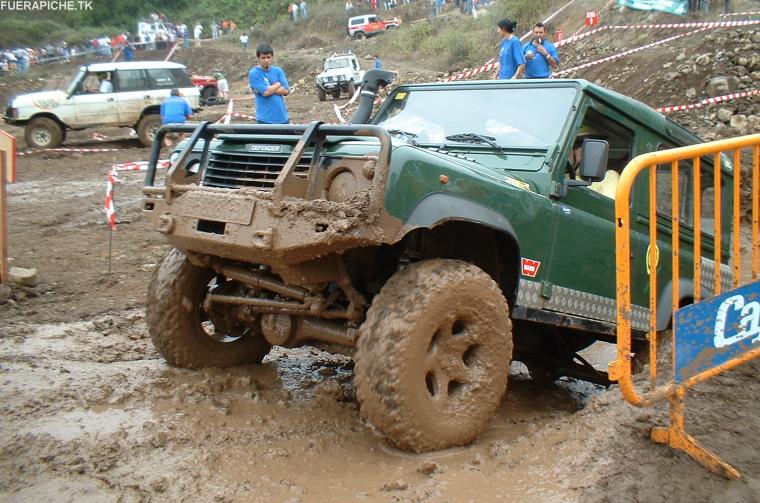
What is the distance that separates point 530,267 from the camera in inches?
158

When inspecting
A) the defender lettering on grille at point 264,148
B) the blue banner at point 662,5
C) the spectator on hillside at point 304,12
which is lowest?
the defender lettering on grille at point 264,148

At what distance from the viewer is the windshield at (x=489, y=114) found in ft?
14.5

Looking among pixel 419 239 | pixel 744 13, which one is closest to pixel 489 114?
pixel 419 239

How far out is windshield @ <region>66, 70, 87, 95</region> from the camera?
1781 cm

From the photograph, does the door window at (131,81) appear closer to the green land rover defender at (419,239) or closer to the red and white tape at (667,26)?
the red and white tape at (667,26)

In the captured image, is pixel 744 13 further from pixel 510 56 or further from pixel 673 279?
pixel 673 279

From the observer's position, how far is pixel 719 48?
532 inches

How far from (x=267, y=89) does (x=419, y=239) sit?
16.1 feet

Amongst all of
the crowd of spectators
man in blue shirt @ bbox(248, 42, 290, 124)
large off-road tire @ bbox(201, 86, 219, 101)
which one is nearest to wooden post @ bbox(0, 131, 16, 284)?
man in blue shirt @ bbox(248, 42, 290, 124)

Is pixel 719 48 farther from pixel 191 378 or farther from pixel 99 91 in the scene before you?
pixel 99 91

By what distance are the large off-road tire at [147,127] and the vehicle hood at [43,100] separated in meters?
1.73

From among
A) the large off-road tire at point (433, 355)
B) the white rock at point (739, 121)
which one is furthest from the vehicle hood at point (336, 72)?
the large off-road tire at point (433, 355)

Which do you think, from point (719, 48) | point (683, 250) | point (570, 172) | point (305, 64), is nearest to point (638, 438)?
point (570, 172)

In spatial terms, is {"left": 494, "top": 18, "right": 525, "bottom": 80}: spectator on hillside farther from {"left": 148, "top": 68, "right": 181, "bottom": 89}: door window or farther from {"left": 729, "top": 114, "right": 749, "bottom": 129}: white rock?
{"left": 148, "top": 68, "right": 181, "bottom": 89}: door window
